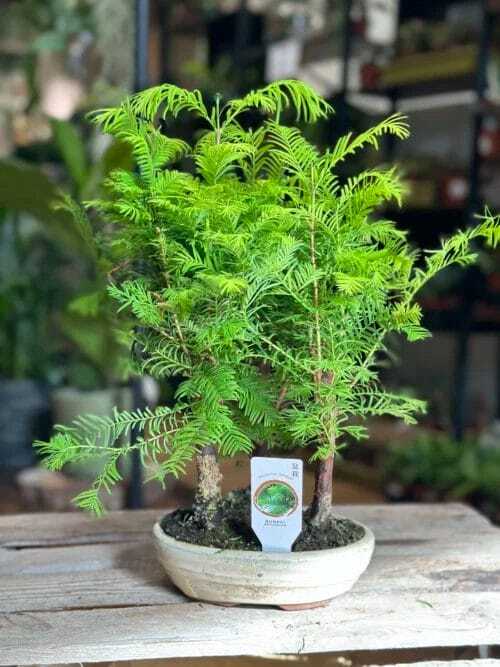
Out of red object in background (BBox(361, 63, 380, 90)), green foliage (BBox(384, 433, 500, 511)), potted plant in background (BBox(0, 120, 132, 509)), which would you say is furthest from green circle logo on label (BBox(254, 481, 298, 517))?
red object in background (BBox(361, 63, 380, 90))

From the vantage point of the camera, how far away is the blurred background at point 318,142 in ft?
8.32

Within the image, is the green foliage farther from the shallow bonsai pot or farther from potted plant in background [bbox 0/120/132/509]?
the shallow bonsai pot

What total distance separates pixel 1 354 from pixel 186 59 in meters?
1.60

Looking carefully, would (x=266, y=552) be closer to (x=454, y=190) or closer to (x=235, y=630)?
(x=235, y=630)

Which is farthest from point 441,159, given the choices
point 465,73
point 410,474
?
point 410,474

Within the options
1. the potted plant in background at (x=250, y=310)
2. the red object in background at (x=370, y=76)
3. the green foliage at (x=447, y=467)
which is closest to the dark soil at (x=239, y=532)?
the potted plant in background at (x=250, y=310)

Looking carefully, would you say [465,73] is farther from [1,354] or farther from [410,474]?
[1,354]

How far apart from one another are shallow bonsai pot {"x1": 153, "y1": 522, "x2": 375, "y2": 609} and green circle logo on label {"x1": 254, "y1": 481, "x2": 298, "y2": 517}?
1.8 inches

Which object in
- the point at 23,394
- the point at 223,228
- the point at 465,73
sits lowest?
the point at 23,394

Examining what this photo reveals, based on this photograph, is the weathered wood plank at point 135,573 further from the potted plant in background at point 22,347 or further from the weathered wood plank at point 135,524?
the potted plant in background at point 22,347

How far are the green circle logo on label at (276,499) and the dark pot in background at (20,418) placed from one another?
199cm

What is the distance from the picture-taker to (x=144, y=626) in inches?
32.5

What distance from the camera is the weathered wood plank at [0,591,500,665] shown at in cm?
78

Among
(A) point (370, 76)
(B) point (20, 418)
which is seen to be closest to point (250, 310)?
(B) point (20, 418)
